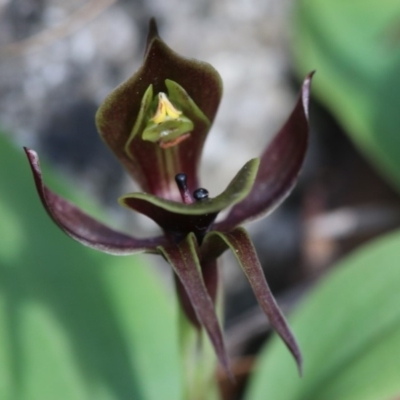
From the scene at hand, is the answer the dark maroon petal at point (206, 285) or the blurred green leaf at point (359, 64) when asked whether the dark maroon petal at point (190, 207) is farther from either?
the blurred green leaf at point (359, 64)

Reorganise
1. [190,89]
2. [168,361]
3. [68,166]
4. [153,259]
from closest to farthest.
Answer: [190,89], [168,361], [68,166], [153,259]

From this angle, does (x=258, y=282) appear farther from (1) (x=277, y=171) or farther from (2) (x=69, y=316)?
(2) (x=69, y=316)

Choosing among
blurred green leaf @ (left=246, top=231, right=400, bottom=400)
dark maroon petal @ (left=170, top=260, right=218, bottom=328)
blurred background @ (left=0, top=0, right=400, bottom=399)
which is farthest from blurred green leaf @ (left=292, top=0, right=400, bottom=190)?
dark maroon petal @ (left=170, top=260, right=218, bottom=328)

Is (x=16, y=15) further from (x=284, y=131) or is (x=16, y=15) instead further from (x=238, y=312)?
(x=238, y=312)

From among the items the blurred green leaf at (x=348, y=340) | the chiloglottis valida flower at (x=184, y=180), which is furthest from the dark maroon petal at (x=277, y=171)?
the blurred green leaf at (x=348, y=340)

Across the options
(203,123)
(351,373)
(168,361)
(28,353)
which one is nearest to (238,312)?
(168,361)
